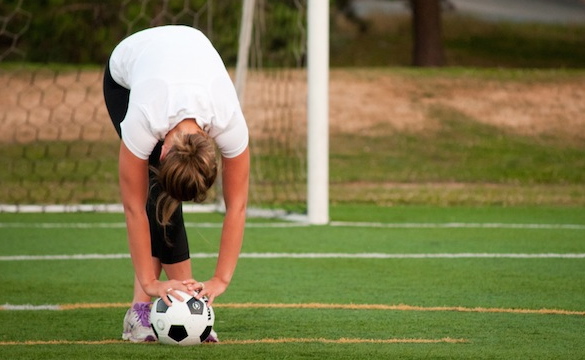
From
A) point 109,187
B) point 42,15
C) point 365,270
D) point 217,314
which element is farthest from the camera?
point 42,15

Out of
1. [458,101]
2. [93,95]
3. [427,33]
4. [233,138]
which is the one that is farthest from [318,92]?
[427,33]

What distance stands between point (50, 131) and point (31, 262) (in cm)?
827

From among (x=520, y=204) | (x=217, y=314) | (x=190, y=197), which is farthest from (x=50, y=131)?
Answer: (x=190, y=197)

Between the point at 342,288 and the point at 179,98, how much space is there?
277cm

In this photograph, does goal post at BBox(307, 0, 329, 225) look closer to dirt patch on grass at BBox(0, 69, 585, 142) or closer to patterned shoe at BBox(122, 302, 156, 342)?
dirt patch on grass at BBox(0, 69, 585, 142)

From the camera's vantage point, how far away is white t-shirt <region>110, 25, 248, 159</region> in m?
4.77

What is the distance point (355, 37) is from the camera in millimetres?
32344

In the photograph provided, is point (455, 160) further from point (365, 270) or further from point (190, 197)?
point (190, 197)

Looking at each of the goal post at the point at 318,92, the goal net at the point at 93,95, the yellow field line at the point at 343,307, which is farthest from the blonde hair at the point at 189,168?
the goal net at the point at 93,95

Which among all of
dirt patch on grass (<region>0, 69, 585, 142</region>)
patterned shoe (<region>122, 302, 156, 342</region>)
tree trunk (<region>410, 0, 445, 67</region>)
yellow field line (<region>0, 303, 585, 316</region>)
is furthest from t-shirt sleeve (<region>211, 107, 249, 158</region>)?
tree trunk (<region>410, 0, 445, 67</region>)

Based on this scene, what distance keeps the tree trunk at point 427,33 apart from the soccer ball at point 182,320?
1850 centimetres

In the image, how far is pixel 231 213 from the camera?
507cm

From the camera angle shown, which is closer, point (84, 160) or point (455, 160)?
point (84, 160)

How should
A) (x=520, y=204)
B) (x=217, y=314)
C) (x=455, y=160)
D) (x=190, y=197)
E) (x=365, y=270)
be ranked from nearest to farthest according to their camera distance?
1. (x=190, y=197)
2. (x=217, y=314)
3. (x=365, y=270)
4. (x=520, y=204)
5. (x=455, y=160)
